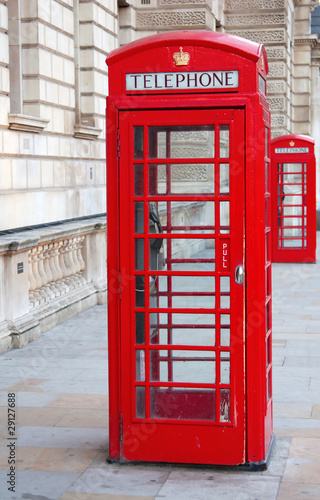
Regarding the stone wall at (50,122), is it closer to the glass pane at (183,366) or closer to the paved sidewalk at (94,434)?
the paved sidewalk at (94,434)

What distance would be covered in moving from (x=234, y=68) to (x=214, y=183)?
2.01 ft

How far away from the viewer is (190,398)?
5.15m

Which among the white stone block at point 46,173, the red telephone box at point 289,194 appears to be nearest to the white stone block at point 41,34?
the white stone block at point 46,173

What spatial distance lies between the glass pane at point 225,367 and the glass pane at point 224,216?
67 centimetres

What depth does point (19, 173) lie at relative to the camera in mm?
11031

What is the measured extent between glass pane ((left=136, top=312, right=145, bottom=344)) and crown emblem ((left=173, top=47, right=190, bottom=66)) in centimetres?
137

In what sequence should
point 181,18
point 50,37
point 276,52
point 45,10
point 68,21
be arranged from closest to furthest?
point 45,10 < point 50,37 < point 68,21 < point 181,18 < point 276,52

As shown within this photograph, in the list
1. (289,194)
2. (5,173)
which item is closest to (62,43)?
(5,173)

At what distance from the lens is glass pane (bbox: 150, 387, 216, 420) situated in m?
5.05

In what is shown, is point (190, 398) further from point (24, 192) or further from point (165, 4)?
point (165, 4)

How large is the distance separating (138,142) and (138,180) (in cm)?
20

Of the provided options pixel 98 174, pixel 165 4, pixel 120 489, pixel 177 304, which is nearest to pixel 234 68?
pixel 177 304

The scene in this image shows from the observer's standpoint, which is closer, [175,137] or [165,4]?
[175,137]

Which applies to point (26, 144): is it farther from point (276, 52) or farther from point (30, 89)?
point (276, 52)
